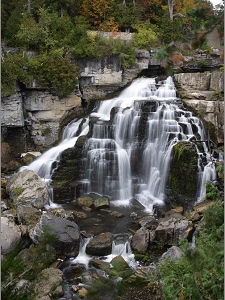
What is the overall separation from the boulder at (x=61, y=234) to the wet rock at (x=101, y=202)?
2.92 metres

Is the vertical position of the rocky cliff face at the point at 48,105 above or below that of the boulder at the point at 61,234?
above

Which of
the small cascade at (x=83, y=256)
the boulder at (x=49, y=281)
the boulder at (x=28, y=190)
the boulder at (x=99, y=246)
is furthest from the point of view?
the boulder at (x=28, y=190)

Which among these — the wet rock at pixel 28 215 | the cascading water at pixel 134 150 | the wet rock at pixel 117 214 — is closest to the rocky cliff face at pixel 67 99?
the cascading water at pixel 134 150

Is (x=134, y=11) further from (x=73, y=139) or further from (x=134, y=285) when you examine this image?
(x=134, y=285)

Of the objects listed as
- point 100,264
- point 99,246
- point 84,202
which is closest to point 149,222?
point 99,246

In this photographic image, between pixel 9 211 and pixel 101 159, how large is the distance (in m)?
4.97

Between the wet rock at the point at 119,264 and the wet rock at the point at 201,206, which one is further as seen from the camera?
the wet rock at the point at 201,206

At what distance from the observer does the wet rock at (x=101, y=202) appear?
15.4 m

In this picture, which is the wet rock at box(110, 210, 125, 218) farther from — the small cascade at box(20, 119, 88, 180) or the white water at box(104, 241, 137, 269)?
the small cascade at box(20, 119, 88, 180)

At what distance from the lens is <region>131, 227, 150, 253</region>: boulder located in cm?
1221

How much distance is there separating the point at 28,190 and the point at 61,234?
12.4 feet

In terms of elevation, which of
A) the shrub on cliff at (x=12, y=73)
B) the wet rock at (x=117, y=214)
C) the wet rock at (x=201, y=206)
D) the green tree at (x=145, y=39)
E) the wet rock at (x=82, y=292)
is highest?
the green tree at (x=145, y=39)

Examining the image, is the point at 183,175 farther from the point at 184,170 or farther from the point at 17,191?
the point at 17,191

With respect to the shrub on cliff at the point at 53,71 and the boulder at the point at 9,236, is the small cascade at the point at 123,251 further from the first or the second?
the shrub on cliff at the point at 53,71
